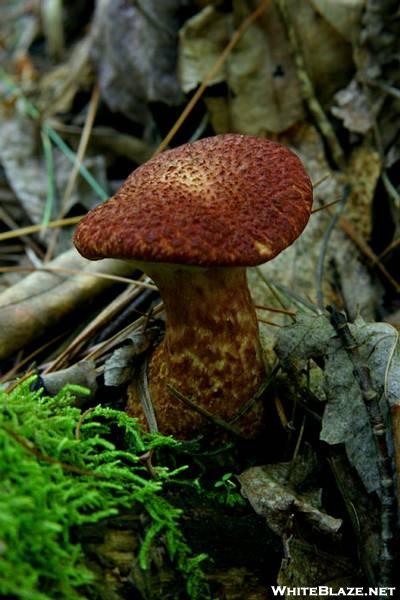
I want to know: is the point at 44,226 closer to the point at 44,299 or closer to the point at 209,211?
the point at 44,299

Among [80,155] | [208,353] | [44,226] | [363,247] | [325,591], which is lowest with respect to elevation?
[363,247]

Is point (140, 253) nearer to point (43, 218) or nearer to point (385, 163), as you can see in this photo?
point (385, 163)

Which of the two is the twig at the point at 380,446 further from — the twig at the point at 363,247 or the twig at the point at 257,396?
the twig at the point at 363,247

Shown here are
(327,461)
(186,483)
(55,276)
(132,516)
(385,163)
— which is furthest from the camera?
(385,163)

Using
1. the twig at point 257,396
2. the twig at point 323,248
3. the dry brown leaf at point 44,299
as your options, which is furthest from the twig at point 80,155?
the twig at point 257,396

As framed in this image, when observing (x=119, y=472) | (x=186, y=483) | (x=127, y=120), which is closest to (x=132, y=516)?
(x=119, y=472)

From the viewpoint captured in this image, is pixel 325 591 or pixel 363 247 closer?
pixel 325 591

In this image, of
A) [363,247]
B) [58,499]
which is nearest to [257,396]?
[58,499]
